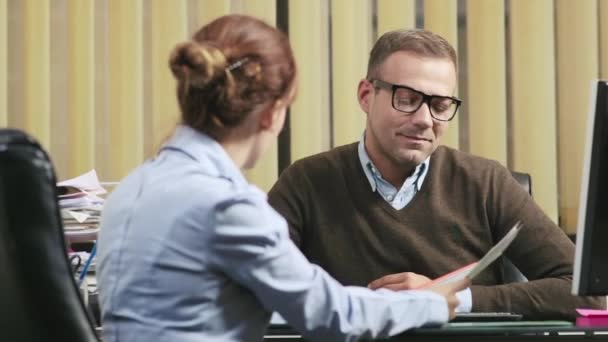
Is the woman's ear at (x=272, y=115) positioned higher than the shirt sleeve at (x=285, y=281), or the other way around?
the woman's ear at (x=272, y=115)

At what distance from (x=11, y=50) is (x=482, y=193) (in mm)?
1887

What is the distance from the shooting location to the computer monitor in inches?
62.8

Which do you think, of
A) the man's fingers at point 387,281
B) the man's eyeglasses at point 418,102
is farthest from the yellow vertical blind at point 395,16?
the man's fingers at point 387,281

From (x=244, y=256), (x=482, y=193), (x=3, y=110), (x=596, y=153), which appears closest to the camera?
(x=244, y=256)

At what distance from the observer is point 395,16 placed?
3.38m

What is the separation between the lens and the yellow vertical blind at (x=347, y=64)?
3342mm

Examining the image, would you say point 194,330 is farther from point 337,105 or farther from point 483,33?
point 483,33

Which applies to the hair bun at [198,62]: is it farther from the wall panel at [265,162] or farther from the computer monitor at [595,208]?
the wall panel at [265,162]

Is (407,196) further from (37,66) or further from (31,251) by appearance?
(37,66)

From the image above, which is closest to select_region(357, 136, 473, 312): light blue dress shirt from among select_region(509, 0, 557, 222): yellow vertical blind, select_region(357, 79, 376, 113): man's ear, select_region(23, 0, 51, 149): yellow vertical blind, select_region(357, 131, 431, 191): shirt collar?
select_region(357, 131, 431, 191): shirt collar

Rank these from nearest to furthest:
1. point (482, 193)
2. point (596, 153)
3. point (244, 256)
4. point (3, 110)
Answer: point (244, 256) → point (596, 153) → point (482, 193) → point (3, 110)

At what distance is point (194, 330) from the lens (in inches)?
51.2

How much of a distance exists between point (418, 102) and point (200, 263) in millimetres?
993

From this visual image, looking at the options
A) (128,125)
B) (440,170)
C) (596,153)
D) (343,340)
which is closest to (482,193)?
(440,170)
